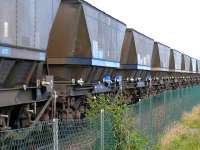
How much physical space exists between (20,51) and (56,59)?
4.77 m

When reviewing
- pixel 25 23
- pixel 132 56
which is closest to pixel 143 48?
pixel 132 56

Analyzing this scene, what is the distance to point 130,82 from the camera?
88.0 ft

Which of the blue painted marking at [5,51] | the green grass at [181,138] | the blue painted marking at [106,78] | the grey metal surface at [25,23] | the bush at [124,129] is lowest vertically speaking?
the green grass at [181,138]

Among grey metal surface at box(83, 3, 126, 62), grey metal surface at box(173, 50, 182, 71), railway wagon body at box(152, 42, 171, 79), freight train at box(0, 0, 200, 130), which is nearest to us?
freight train at box(0, 0, 200, 130)

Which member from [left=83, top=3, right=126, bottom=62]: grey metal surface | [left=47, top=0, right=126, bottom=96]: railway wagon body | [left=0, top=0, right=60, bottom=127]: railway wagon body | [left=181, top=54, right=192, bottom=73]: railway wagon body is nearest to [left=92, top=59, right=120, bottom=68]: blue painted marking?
[left=47, top=0, right=126, bottom=96]: railway wagon body

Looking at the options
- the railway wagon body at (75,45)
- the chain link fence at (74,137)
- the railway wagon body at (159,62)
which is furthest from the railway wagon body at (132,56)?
the chain link fence at (74,137)

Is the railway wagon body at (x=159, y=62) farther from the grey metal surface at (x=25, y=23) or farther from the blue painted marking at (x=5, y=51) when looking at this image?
the blue painted marking at (x=5, y=51)

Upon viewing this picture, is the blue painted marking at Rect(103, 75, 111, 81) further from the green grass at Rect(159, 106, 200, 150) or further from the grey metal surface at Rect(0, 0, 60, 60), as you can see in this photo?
the grey metal surface at Rect(0, 0, 60, 60)

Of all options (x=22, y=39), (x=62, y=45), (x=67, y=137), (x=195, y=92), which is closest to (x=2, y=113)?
(x=22, y=39)

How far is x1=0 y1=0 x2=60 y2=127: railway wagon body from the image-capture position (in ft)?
32.0

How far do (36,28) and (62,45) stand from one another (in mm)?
3813

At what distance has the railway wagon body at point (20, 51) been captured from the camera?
32.0ft

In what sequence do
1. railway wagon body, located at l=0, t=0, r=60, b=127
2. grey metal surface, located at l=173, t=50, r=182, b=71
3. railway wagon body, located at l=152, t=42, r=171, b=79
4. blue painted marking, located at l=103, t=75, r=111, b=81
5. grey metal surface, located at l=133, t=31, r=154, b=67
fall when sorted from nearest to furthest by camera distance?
railway wagon body, located at l=0, t=0, r=60, b=127 → blue painted marking, located at l=103, t=75, r=111, b=81 → grey metal surface, located at l=133, t=31, r=154, b=67 → railway wagon body, located at l=152, t=42, r=171, b=79 → grey metal surface, located at l=173, t=50, r=182, b=71

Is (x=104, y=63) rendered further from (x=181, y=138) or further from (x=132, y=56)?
(x=132, y=56)
